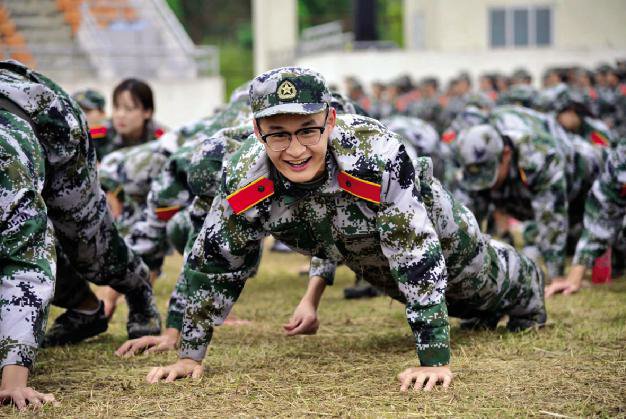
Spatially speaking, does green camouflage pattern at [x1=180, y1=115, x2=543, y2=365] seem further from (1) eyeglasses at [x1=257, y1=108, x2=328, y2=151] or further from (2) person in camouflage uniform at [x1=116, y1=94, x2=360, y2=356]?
(2) person in camouflage uniform at [x1=116, y1=94, x2=360, y2=356]

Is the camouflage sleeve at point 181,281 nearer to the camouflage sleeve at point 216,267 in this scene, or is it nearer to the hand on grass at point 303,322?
the hand on grass at point 303,322

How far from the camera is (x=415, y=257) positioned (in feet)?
13.1

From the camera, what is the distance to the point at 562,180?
753 cm

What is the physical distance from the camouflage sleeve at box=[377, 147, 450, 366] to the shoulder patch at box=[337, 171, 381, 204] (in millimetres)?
29

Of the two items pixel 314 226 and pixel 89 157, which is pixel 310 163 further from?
pixel 89 157

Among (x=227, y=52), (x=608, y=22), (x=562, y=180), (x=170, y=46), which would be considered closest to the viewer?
(x=562, y=180)

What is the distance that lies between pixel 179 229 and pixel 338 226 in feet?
7.51

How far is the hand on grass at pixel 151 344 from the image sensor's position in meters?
5.11

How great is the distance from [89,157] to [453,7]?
22.1 metres

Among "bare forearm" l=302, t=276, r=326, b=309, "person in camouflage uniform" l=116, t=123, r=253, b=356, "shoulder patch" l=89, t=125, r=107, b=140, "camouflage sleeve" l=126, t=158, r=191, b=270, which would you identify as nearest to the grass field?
"person in camouflage uniform" l=116, t=123, r=253, b=356

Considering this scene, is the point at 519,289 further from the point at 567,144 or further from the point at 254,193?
the point at 567,144

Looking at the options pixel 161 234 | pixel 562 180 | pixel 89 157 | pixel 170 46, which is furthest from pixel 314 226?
pixel 170 46

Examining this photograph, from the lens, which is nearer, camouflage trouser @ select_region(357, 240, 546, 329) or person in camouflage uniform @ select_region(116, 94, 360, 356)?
camouflage trouser @ select_region(357, 240, 546, 329)

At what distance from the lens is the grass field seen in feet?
12.6
